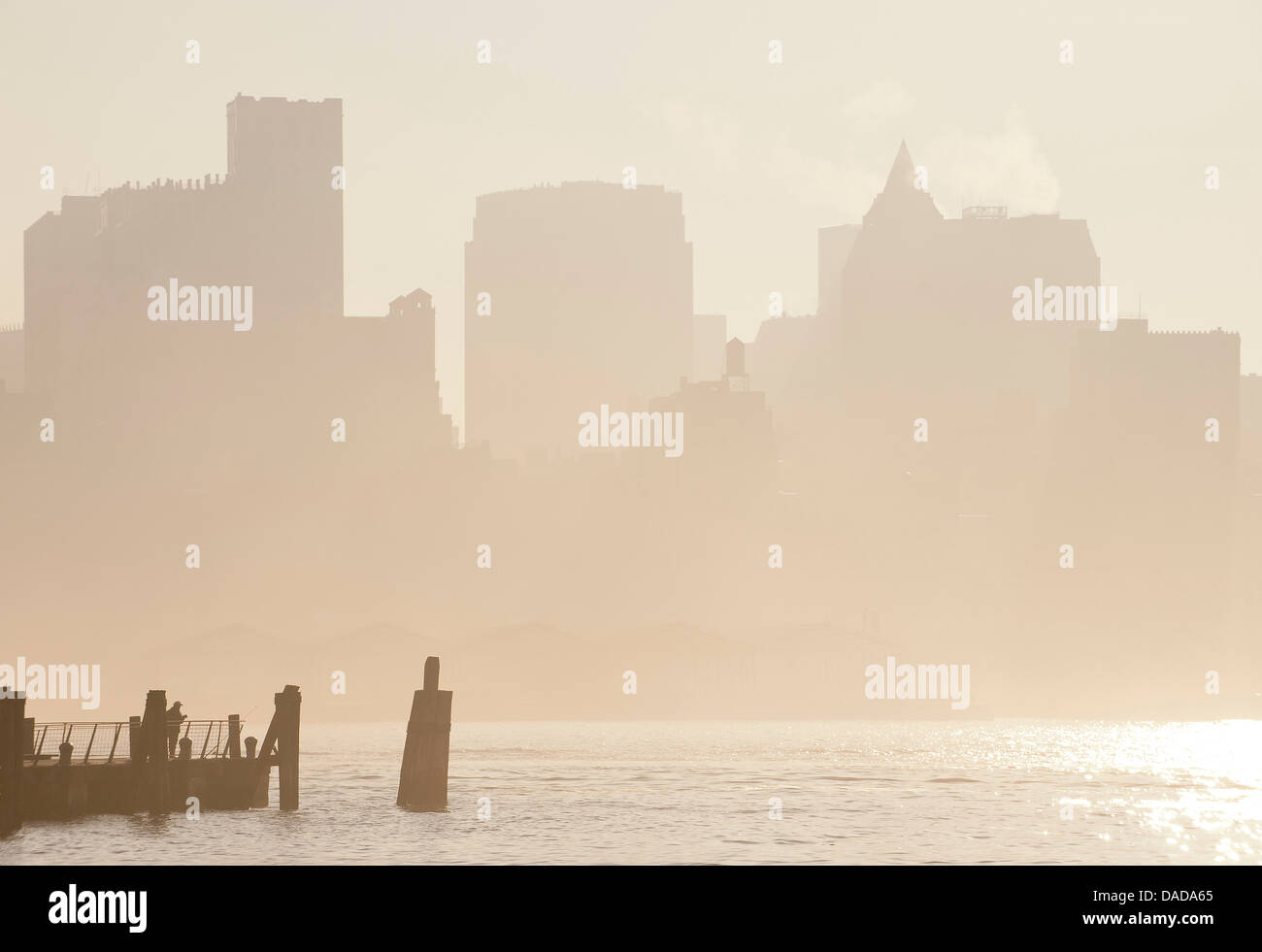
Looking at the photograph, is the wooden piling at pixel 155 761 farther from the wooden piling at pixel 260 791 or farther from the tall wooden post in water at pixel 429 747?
the tall wooden post in water at pixel 429 747

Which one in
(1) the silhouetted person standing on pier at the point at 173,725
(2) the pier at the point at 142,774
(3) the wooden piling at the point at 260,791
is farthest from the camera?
(3) the wooden piling at the point at 260,791

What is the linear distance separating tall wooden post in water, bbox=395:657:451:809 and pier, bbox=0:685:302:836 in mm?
5089

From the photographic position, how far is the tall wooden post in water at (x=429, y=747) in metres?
70.0

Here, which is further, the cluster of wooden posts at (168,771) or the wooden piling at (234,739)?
the wooden piling at (234,739)

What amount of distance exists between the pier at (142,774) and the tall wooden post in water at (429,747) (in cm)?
509

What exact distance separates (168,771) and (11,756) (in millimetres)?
12691

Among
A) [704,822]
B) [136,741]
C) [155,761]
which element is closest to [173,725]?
[136,741]

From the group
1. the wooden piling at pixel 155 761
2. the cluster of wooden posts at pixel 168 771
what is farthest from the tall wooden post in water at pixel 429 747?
the wooden piling at pixel 155 761

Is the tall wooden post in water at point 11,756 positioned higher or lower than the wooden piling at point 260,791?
higher

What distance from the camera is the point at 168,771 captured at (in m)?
70.3
